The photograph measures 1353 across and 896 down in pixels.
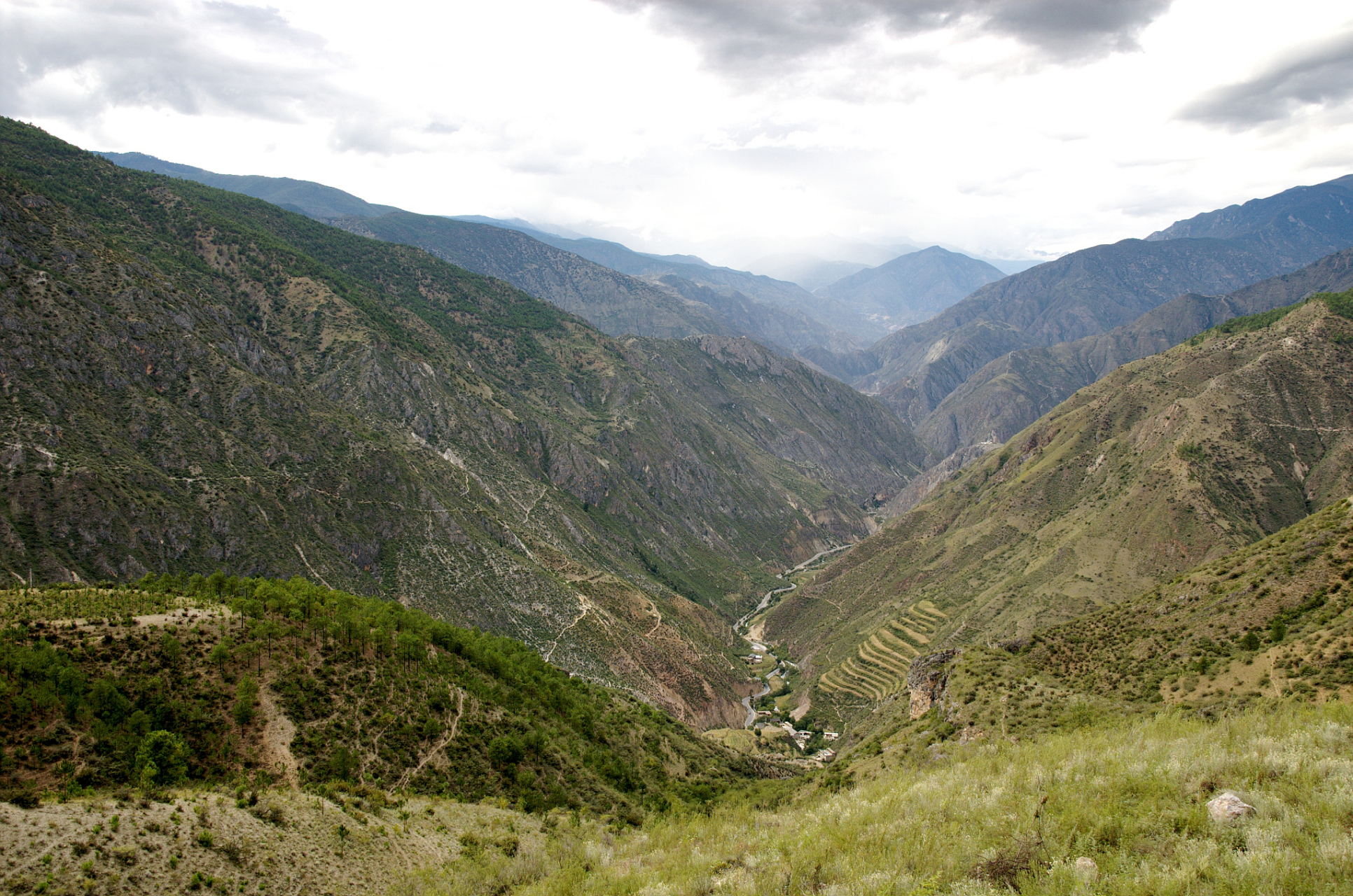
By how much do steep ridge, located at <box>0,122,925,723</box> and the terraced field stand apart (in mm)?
20525

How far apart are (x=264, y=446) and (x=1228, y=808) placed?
112m

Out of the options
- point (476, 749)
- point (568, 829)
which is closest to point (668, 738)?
point (476, 749)

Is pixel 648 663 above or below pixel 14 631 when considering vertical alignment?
below

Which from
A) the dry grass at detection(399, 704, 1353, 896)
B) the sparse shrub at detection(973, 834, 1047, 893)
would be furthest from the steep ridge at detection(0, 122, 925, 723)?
the sparse shrub at detection(973, 834, 1047, 893)

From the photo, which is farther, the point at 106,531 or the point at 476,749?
the point at 106,531

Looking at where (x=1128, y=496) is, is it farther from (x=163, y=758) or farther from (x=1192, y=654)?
(x=163, y=758)

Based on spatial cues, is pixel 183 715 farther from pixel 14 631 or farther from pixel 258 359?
pixel 258 359

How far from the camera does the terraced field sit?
362ft

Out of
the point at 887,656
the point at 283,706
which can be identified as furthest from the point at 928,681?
the point at 887,656

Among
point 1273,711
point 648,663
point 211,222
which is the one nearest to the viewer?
point 1273,711

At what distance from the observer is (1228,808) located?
15688 millimetres

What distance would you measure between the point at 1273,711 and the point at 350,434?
115 metres

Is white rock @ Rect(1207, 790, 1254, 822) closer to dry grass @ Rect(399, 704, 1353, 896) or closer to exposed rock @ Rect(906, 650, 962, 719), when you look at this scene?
dry grass @ Rect(399, 704, 1353, 896)

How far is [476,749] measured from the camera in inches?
1639
